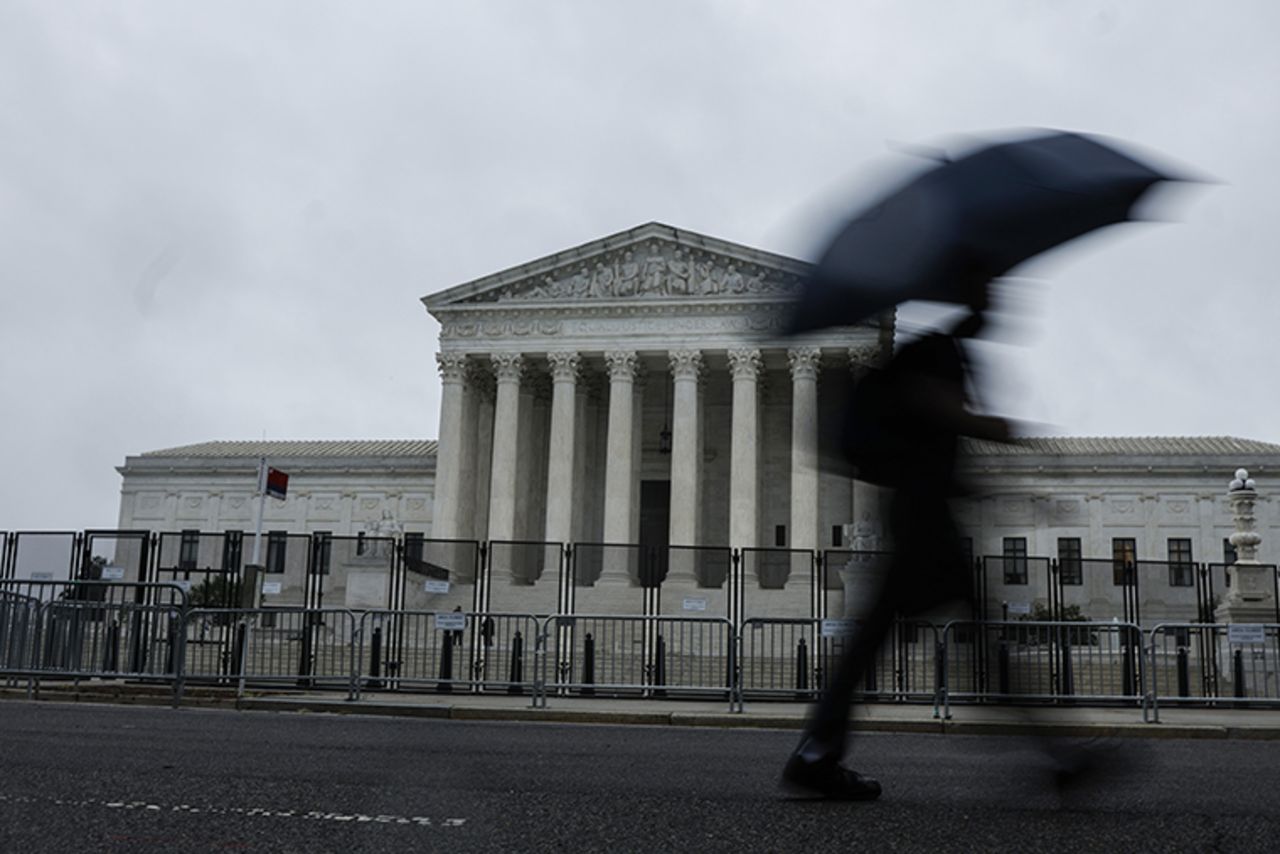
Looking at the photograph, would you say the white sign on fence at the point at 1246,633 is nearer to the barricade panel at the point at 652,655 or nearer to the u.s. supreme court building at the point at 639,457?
the barricade panel at the point at 652,655

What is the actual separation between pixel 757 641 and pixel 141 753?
Result: 35.2 ft

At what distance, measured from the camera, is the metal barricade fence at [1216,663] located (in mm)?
15336

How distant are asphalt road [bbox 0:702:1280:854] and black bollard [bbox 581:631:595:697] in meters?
7.43

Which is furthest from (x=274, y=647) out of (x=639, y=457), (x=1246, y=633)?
(x=639, y=457)

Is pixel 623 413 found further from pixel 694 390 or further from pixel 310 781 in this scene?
pixel 310 781

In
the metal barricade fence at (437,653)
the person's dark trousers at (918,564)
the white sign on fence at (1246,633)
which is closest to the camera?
the person's dark trousers at (918,564)

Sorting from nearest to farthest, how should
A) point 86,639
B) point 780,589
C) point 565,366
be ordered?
point 86,639 < point 780,589 < point 565,366

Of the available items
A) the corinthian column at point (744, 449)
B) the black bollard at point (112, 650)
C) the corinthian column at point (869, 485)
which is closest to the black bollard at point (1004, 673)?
the corinthian column at point (869, 485)

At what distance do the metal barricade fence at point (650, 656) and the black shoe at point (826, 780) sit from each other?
10.6 meters

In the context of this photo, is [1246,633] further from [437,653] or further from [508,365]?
[508,365]

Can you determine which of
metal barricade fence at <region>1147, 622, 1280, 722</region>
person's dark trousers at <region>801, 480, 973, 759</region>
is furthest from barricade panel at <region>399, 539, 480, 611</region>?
person's dark trousers at <region>801, 480, 973, 759</region>

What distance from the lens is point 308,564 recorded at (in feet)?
64.9

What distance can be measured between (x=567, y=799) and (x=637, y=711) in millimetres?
8957

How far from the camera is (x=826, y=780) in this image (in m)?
4.86
